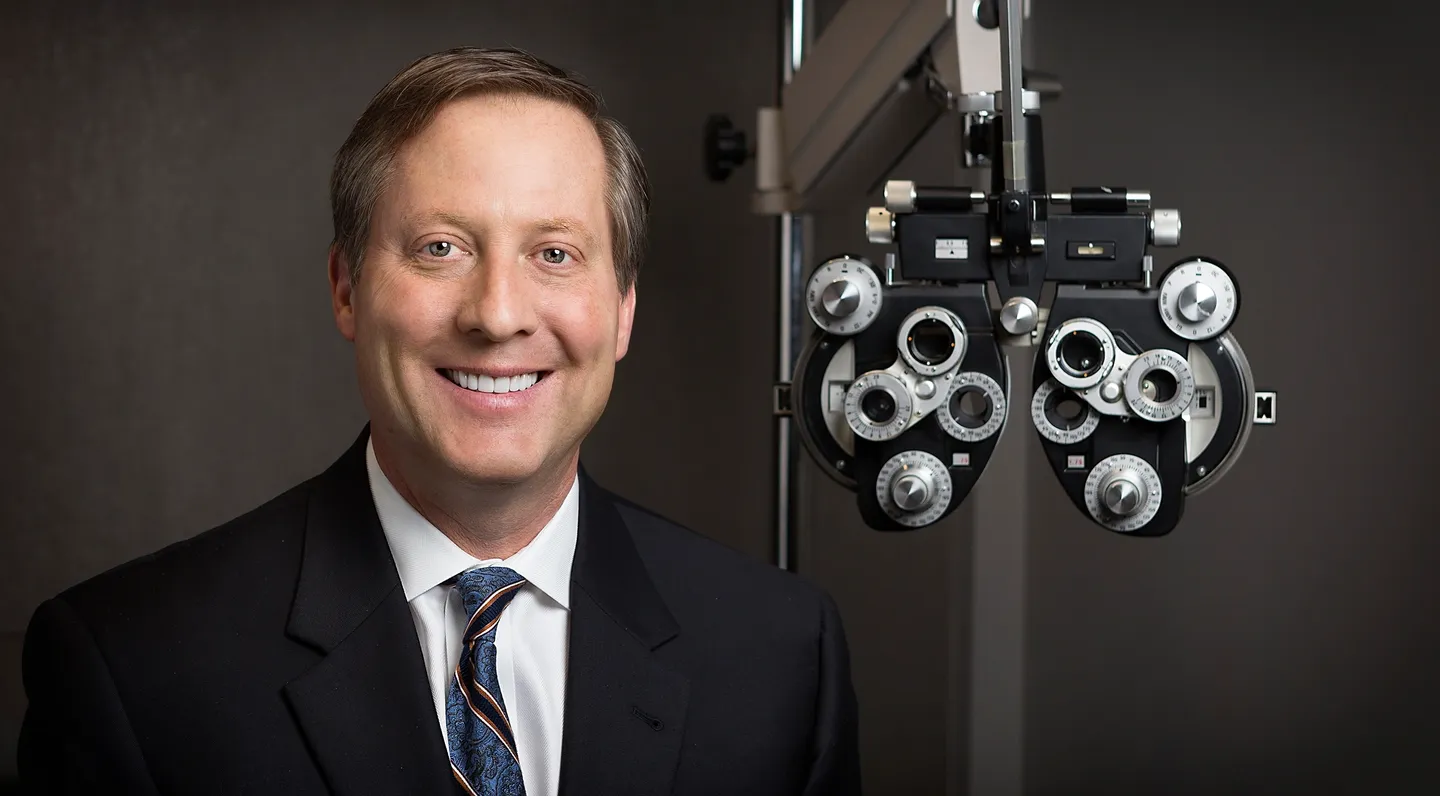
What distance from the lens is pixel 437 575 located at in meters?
1.24

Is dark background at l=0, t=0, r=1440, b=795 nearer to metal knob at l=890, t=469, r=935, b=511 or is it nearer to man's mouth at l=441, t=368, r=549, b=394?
metal knob at l=890, t=469, r=935, b=511

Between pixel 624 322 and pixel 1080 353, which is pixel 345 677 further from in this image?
pixel 1080 353

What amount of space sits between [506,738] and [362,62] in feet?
7.30

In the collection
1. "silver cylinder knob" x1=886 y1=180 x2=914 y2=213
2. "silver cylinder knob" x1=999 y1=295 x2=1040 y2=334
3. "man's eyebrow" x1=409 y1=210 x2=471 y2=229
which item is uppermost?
"silver cylinder knob" x1=886 y1=180 x2=914 y2=213

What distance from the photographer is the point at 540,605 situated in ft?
4.24

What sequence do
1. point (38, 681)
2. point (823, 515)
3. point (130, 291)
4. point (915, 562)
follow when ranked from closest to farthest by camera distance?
point (38, 681) → point (915, 562) → point (823, 515) → point (130, 291)

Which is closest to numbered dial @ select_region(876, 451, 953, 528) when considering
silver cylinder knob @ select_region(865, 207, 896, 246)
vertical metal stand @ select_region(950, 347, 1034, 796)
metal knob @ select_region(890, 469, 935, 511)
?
metal knob @ select_region(890, 469, 935, 511)

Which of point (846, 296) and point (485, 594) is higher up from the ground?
point (846, 296)

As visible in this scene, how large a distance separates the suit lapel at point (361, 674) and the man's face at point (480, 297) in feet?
0.34

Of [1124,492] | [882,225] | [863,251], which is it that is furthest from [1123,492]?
[863,251]

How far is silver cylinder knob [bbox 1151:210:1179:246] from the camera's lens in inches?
56.1

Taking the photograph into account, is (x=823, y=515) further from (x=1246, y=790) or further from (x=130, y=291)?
(x=130, y=291)

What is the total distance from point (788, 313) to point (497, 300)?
966 mm

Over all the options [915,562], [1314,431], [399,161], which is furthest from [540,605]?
[915,562]
